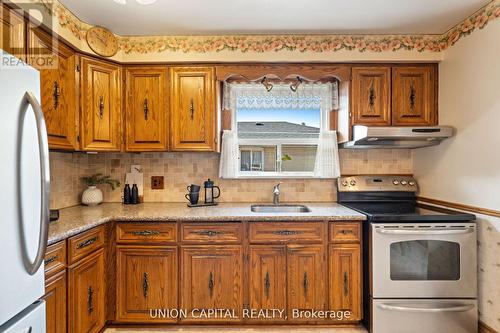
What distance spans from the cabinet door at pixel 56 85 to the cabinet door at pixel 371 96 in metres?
2.24

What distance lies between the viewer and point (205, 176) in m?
2.78

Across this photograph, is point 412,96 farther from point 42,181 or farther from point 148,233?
point 42,181

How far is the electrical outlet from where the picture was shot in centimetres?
277

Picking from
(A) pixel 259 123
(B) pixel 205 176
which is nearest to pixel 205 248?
(B) pixel 205 176

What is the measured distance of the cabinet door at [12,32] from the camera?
1.50 m

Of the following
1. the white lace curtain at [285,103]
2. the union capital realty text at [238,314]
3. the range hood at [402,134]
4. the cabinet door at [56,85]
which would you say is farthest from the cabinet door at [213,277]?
the range hood at [402,134]

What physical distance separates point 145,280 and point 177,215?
54cm

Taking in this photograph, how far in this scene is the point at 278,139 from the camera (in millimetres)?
2855

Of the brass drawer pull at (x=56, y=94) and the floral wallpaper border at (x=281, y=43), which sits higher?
the floral wallpaper border at (x=281, y=43)

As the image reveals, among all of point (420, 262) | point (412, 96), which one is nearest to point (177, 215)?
point (420, 262)

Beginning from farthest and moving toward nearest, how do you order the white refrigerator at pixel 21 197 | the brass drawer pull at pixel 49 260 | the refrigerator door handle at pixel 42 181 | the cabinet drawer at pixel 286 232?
the cabinet drawer at pixel 286 232 < the brass drawer pull at pixel 49 260 < the refrigerator door handle at pixel 42 181 < the white refrigerator at pixel 21 197

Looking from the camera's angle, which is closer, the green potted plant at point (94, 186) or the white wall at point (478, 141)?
the white wall at point (478, 141)

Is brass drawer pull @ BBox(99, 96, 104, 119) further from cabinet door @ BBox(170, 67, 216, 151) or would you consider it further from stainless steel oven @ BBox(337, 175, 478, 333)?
stainless steel oven @ BBox(337, 175, 478, 333)

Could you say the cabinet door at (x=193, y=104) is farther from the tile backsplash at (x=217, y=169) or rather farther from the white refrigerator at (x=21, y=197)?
the white refrigerator at (x=21, y=197)
